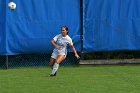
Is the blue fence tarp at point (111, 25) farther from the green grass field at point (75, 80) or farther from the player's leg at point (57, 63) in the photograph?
the player's leg at point (57, 63)

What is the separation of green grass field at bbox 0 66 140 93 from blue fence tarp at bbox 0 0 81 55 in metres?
0.80

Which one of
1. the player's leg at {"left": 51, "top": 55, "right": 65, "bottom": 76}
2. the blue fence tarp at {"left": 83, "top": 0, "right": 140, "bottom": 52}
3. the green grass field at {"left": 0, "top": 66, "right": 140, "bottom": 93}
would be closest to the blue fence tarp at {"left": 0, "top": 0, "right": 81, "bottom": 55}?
the blue fence tarp at {"left": 83, "top": 0, "right": 140, "bottom": 52}

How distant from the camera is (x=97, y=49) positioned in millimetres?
16141

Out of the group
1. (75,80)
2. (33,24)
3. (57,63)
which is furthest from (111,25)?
(75,80)

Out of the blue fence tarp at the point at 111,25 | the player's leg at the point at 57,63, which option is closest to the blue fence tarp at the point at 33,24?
the blue fence tarp at the point at 111,25

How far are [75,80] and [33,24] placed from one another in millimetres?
4173

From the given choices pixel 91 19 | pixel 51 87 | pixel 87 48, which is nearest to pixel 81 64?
pixel 87 48

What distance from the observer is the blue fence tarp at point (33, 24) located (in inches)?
608

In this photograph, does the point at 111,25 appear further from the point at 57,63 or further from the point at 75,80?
the point at 75,80

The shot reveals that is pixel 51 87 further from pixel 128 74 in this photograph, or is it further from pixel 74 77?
pixel 128 74

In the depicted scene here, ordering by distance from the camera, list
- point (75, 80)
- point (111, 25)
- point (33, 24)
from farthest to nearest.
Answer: point (111, 25), point (33, 24), point (75, 80)

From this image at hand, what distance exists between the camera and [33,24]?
1564cm

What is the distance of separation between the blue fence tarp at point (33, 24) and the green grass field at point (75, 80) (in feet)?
2.62

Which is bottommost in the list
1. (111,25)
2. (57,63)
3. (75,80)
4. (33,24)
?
(75,80)
